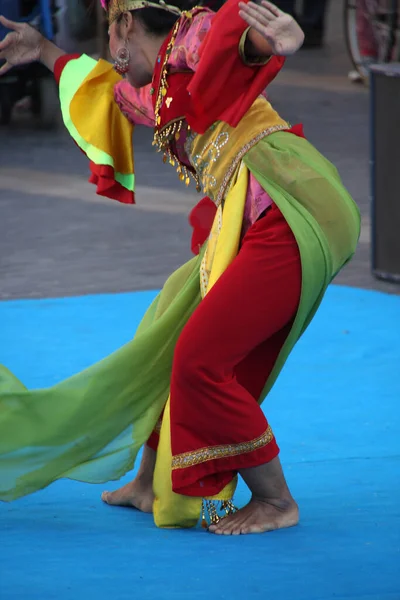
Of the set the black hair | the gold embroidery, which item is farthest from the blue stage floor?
the black hair

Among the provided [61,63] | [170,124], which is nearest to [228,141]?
[170,124]

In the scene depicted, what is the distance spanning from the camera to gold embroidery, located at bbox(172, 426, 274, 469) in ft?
9.39

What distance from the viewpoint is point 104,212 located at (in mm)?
7297

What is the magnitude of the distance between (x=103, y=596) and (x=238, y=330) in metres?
0.66

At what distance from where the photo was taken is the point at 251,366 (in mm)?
2977

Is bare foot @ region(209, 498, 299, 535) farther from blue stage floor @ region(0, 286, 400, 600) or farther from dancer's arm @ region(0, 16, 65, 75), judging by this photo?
dancer's arm @ region(0, 16, 65, 75)

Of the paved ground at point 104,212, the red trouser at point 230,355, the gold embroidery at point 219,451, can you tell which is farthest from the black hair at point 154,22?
the paved ground at point 104,212

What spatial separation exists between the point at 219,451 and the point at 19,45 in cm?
117

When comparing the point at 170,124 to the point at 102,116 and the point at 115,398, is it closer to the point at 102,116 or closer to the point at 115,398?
the point at 102,116

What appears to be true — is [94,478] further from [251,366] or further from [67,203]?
[67,203]

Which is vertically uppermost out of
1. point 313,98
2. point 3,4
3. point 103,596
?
point 103,596

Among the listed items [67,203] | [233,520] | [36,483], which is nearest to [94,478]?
[36,483]

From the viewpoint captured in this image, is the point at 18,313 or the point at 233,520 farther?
the point at 18,313

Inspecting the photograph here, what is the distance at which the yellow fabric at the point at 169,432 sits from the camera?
2889mm
